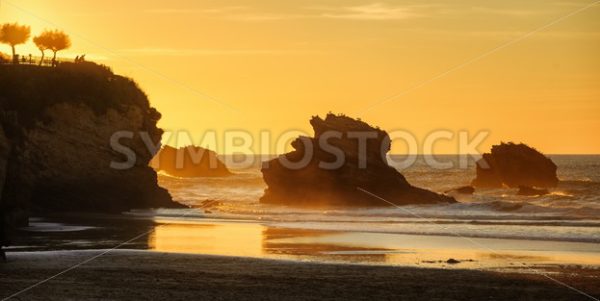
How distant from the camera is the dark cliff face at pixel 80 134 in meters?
64.7

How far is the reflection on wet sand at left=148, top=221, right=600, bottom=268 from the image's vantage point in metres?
34.8

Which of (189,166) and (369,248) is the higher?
(189,166)

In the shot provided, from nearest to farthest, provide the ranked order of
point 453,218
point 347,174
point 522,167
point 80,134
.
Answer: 1. point 453,218
2. point 80,134
3. point 347,174
4. point 522,167

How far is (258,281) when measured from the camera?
2848 cm

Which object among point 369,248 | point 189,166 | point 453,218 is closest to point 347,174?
point 453,218

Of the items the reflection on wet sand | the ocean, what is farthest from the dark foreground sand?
the ocean

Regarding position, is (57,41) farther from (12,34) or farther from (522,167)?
(522,167)

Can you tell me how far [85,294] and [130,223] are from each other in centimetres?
2929

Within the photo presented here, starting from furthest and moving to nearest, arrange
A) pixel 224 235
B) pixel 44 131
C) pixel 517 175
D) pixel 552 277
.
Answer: pixel 517 175 < pixel 44 131 < pixel 224 235 < pixel 552 277

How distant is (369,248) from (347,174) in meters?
38.6

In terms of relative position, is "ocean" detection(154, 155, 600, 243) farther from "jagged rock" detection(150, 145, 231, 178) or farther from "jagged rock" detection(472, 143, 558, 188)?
"jagged rock" detection(150, 145, 231, 178)

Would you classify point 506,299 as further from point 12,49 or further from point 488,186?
point 488,186

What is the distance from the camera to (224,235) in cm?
4650

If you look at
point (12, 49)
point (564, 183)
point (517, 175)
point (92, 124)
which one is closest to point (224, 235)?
point (92, 124)
